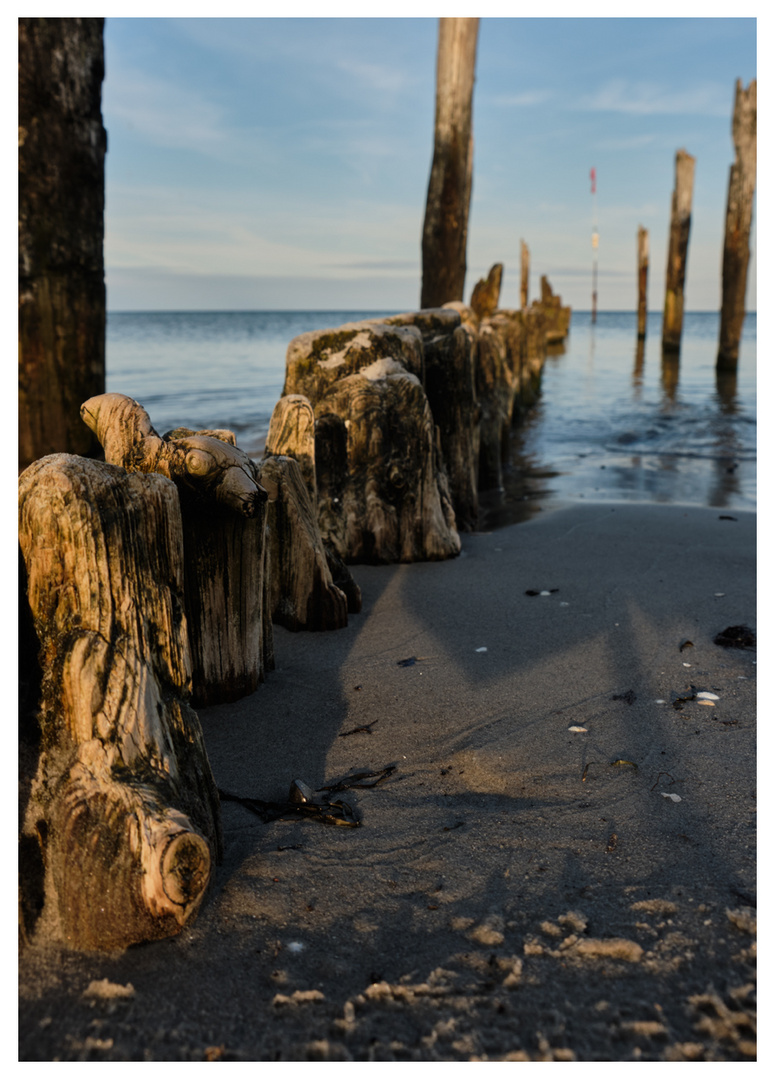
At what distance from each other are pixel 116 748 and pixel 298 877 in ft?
1.80

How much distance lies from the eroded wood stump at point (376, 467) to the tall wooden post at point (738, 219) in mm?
14962

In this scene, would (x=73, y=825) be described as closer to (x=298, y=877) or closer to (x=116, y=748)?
(x=116, y=748)

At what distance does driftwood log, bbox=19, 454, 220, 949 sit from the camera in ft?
5.07

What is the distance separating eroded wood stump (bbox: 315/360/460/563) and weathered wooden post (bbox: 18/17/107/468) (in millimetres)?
1441

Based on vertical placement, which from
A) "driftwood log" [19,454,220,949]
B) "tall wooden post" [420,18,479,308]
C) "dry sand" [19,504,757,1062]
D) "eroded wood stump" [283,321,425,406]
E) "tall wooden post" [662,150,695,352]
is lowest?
"dry sand" [19,504,757,1062]

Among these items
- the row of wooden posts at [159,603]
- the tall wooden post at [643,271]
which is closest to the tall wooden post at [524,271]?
the tall wooden post at [643,271]

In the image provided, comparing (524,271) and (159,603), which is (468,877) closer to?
(159,603)

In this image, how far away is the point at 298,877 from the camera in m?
1.80

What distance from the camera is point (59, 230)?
3.21 m

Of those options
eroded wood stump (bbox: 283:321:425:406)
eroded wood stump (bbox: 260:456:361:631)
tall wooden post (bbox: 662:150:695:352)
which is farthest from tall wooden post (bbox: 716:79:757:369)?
eroded wood stump (bbox: 260:456:361:631)

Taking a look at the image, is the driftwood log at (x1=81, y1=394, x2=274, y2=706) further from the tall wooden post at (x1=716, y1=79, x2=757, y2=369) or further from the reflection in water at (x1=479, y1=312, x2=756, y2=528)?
the tall wooden post at (x1=716, y1=79, x2=757, y2=369)

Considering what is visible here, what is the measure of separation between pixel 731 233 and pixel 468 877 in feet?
63.6

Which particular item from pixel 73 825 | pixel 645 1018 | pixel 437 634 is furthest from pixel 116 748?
pixel 437 634

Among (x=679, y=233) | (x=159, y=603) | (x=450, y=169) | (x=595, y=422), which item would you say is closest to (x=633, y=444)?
(x=595, y=422)
